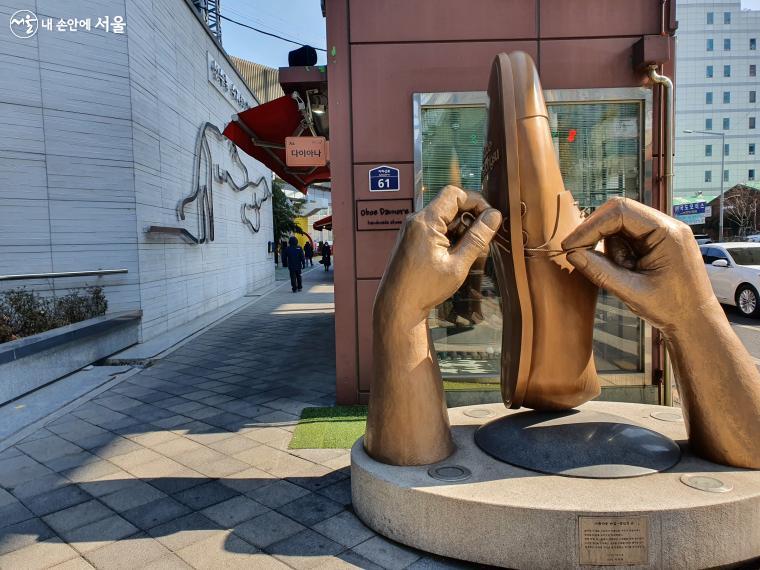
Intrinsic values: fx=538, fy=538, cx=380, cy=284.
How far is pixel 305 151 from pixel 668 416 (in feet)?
18.8

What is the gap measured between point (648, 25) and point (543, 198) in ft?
12.8

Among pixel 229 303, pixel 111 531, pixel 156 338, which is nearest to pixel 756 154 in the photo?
pixel 229 303

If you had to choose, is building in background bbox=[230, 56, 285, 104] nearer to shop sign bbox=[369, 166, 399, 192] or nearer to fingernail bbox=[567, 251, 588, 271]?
shop sign bbox=[369, 166, 399, 192]

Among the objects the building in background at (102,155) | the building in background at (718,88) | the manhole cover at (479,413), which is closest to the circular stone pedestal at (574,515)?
the manhole cover at (479,413)

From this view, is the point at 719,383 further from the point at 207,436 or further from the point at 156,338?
the point at 156,338

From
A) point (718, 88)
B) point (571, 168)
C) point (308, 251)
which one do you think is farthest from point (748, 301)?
point (718, 88)

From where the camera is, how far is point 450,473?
120 inches

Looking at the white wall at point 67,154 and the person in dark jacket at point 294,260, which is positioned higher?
the white wall at point 67,154

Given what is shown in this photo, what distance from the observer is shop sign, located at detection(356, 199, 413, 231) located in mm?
5895

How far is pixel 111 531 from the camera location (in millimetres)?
3369

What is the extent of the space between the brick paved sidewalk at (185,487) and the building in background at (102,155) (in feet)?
9.15

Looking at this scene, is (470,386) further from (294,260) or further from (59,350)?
(294,260)

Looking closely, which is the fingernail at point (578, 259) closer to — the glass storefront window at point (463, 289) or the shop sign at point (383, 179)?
the glass storefront window at point (463, 289)

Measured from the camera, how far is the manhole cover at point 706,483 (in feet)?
8.91
